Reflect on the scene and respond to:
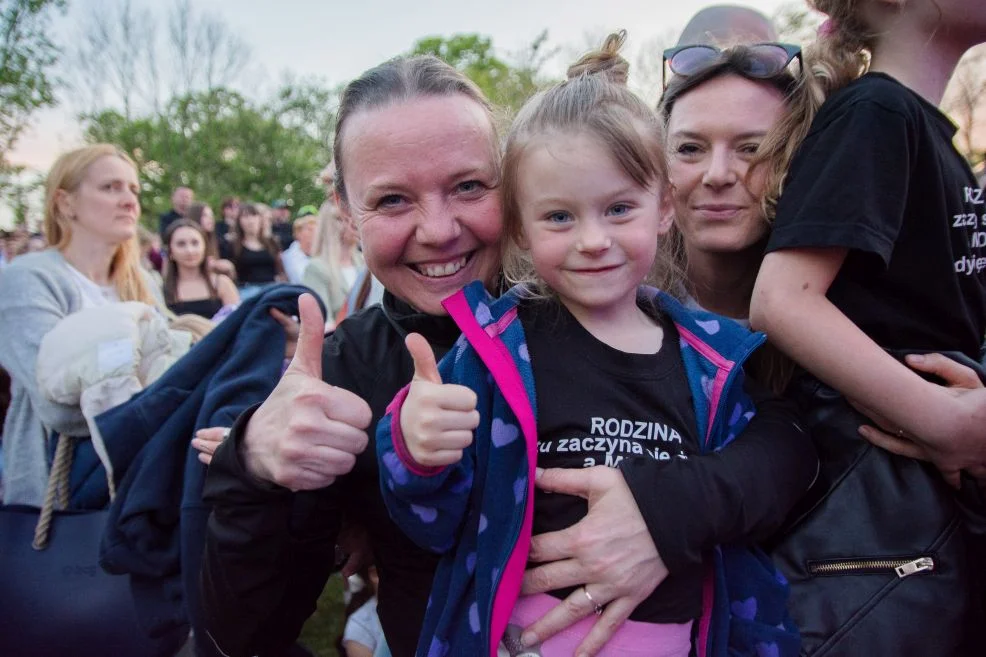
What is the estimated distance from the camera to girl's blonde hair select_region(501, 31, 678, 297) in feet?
4.56

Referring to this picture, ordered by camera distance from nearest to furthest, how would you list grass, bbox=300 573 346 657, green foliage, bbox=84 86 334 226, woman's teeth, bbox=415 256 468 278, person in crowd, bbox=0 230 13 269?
woman's teeth, bbox=415 256 468 278
grass, bbox=300 573 346 657
person in crowd, bbox=0 230 13 269
green foliage, bbox=84 86 334 226

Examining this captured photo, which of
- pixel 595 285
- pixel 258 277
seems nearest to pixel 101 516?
pixel 595 285

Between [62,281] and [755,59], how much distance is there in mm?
3369

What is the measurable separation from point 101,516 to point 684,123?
95.3 inches

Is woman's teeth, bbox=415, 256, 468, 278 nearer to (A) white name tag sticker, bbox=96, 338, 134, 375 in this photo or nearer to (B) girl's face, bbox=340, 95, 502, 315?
(B) girl's face, bbox=340, 95, 502, 315

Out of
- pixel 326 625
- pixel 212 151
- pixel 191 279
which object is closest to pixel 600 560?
pixel 326 625

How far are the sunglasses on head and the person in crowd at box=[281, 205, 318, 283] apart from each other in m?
7.31

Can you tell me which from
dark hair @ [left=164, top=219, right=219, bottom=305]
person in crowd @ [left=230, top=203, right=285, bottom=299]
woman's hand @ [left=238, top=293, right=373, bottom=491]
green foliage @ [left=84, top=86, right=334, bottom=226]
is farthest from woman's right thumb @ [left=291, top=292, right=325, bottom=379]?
green foliage @ [left=84, top=86, right=334, bottom=226]

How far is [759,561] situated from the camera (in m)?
1.40

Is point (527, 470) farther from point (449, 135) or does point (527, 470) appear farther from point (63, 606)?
point (63, 606)

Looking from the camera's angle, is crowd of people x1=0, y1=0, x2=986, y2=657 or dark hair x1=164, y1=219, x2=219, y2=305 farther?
dark hair x1=164, y1=219, x2=219, y2=305

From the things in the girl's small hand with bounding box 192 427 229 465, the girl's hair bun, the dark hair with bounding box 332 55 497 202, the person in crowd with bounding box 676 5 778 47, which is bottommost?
the girl's small hand with bounding box 192 427 229 465

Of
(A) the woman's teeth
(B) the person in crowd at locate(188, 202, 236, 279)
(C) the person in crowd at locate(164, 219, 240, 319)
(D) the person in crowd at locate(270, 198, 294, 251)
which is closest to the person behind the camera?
(A) the woman's teeth

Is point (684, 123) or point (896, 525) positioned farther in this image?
point (684, 123)
